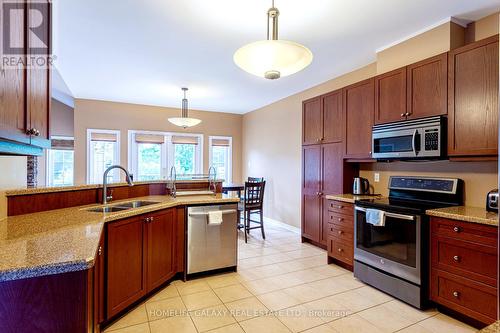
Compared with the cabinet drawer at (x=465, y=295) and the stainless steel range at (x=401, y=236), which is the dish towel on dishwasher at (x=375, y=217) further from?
the cabinet drawer at (x=465, y=295)

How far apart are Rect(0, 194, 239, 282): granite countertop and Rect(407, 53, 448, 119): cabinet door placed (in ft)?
9.41

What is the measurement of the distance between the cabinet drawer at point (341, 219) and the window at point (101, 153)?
4566 mm

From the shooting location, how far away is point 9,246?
51.5 inches

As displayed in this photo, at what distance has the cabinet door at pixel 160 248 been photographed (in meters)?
2.57

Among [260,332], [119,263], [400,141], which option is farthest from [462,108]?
[119,263]

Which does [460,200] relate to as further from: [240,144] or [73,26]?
[240,144]

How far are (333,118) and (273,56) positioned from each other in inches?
84.8

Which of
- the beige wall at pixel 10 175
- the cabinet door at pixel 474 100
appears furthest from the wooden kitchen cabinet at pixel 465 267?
the beige wall at pixel 10 175

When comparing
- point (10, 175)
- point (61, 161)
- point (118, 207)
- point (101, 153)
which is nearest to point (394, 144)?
point (118, 207)

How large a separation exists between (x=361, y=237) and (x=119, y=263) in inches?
94.6

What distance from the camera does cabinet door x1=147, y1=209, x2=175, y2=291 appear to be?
2.57 meters

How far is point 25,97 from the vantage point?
131cm

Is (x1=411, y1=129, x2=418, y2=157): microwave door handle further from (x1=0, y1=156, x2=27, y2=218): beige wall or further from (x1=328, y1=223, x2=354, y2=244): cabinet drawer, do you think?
(x1=0, y1=156, x2=27, y2=218): beige wall

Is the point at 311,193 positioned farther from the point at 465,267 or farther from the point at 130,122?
the point at 130,122
